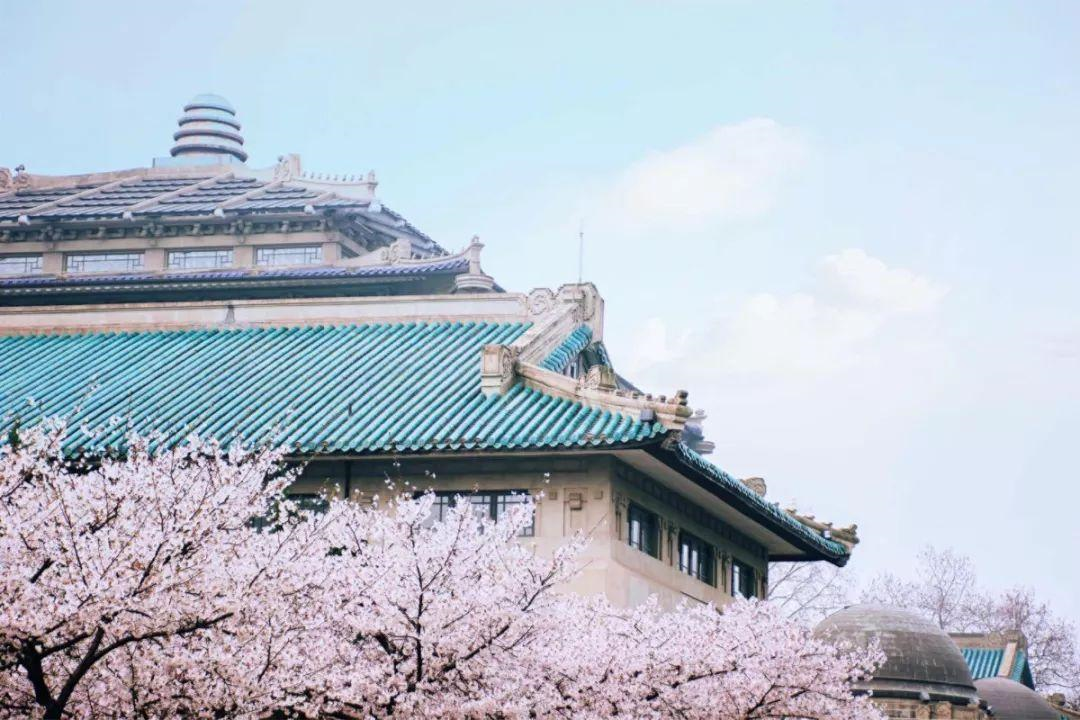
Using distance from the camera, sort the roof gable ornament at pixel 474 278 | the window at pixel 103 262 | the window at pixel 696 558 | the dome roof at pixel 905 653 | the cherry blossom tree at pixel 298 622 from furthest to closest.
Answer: the window at pixel 103 262 → the dome roof at pixel 905 653 → the roof gable ornament at pixel 474 278 → the window at pixel 696 558 → the cherry blossom tree at pixel 298 622

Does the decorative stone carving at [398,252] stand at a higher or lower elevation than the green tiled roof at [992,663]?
higher

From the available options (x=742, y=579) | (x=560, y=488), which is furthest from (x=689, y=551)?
(x=560, y=488)

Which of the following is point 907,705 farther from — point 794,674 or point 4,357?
point 4,357

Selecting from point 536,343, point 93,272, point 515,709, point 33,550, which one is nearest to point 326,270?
point 93,272

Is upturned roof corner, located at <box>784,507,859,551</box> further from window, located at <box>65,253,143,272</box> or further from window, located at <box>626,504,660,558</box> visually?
window, located at <box>65,253,143,272</box>

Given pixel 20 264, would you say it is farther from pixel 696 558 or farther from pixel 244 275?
pixel 696 558

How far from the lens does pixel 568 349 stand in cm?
4138

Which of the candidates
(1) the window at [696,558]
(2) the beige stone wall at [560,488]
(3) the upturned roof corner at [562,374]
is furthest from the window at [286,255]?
(2) the beige stone wall at [560,488]

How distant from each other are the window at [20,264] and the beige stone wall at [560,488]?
28.1 meters

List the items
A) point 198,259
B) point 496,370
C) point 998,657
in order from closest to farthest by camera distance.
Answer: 1. point 496,370
2. point 198,259
3. point 998,657

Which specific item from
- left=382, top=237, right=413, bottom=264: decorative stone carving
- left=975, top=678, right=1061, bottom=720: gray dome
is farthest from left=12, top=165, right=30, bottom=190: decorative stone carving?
left=975, top=678, right=1061, bottom=720: gray dome

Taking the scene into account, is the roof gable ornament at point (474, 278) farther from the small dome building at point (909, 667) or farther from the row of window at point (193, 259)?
the small dome building at point (909, 667)

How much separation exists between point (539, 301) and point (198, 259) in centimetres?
2157

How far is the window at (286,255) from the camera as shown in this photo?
59.8m
